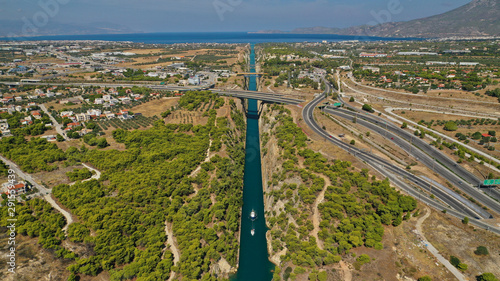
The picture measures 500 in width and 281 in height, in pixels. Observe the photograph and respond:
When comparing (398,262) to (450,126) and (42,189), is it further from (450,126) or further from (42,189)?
(42,189)

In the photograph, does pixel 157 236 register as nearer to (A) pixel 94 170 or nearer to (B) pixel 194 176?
(B) pixel 194 176

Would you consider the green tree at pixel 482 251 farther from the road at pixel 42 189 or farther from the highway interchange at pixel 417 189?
the road at pixel 42 189

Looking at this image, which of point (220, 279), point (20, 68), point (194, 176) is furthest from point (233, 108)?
point (20, 68)

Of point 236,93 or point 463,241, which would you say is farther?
point 236,93

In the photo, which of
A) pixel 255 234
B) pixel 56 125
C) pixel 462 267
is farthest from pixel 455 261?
pixel 56 125

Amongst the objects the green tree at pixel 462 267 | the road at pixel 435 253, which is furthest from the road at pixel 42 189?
the green tree at pixel 462 267

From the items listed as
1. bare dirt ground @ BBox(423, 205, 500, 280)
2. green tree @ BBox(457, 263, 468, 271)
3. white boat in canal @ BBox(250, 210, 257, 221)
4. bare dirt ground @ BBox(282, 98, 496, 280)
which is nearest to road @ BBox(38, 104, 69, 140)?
white boat in canal @ BBox(250, 210, 257, 221)

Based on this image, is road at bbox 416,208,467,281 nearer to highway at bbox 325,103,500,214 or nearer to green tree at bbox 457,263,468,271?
green tree at bbox 457,263,468,271

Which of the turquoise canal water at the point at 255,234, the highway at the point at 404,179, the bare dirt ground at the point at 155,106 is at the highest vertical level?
the bare dirt ground at the point at 155,106

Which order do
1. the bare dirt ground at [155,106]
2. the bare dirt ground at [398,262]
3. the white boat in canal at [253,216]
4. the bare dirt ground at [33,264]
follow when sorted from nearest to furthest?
the bare dirt ground at [33,264] < the bare dirt ground at [398,262] < the white boat in canal at [253,216] < the bare dirt ground at [155,106]
